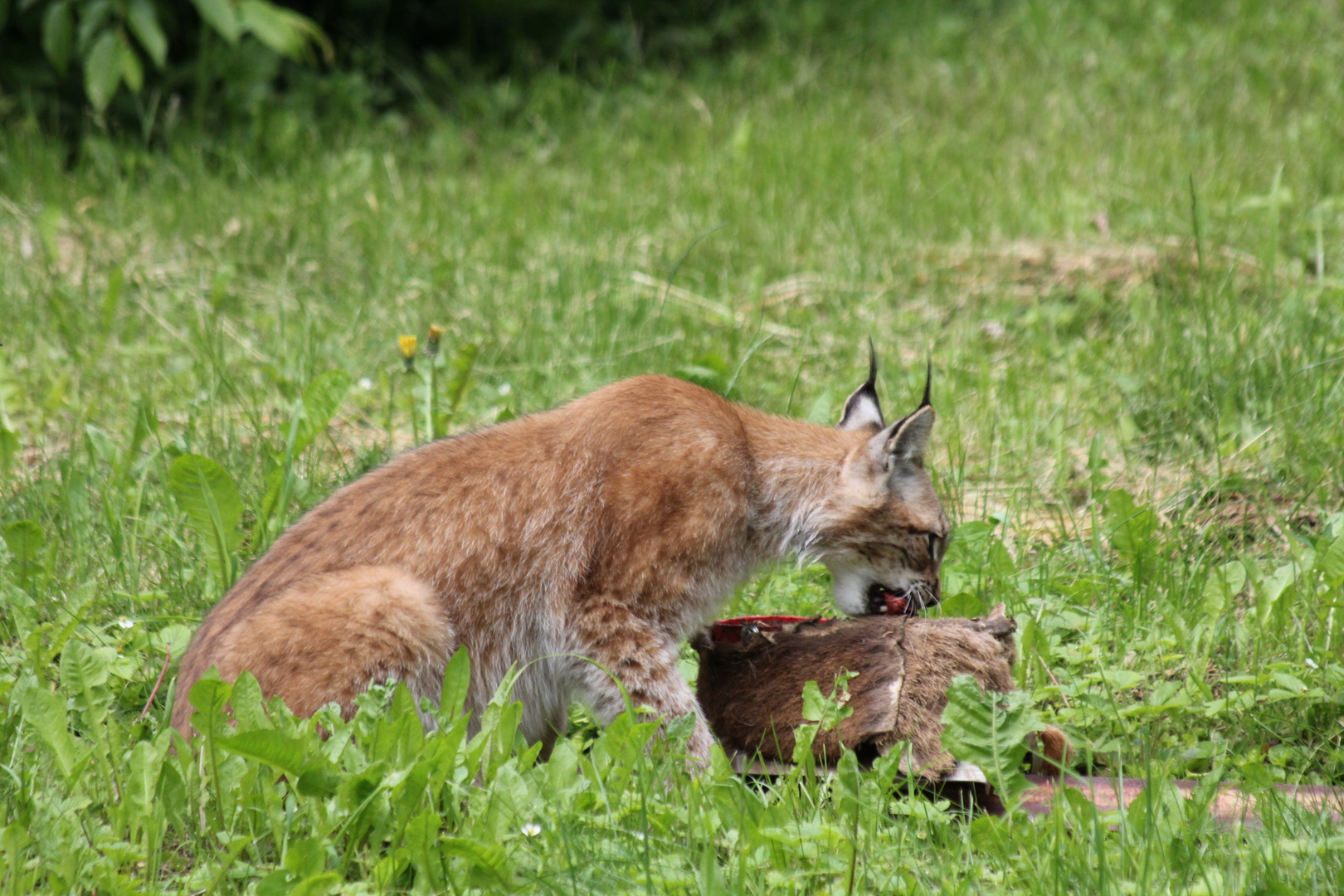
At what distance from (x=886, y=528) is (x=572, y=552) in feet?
3.00

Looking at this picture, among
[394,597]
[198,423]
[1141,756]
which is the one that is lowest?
[198,423]

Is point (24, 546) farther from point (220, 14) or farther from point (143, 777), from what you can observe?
point (220, 14)

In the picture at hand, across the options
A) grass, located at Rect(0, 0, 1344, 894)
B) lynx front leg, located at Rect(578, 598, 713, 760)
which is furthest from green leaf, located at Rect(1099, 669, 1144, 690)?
lynx front leg, located at Rect(578, 598, 713, 760)

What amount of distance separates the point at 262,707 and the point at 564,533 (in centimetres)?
94

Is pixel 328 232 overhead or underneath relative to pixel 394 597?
underneath

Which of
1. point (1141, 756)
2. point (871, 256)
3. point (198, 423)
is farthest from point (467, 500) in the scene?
point (871, 256)

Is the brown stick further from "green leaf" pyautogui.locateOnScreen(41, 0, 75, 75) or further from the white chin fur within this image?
"green leaf" pyautogui.locateOnScreen(41, 0, 75, 75)

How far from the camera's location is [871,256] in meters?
6.59

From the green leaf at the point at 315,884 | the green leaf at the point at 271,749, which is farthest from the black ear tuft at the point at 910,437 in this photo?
the green leaf at the point at 315,884

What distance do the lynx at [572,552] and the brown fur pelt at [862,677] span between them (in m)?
0.12

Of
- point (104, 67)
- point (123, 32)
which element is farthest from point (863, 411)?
point (123, 32)

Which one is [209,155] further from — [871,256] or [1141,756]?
[1141,756]

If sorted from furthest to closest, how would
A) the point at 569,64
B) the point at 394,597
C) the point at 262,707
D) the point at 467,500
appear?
1. the point at 569,64
2. the point at 467,500
3. the point at 394,597
4. the point at 262,707

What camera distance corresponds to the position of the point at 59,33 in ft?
22.9
